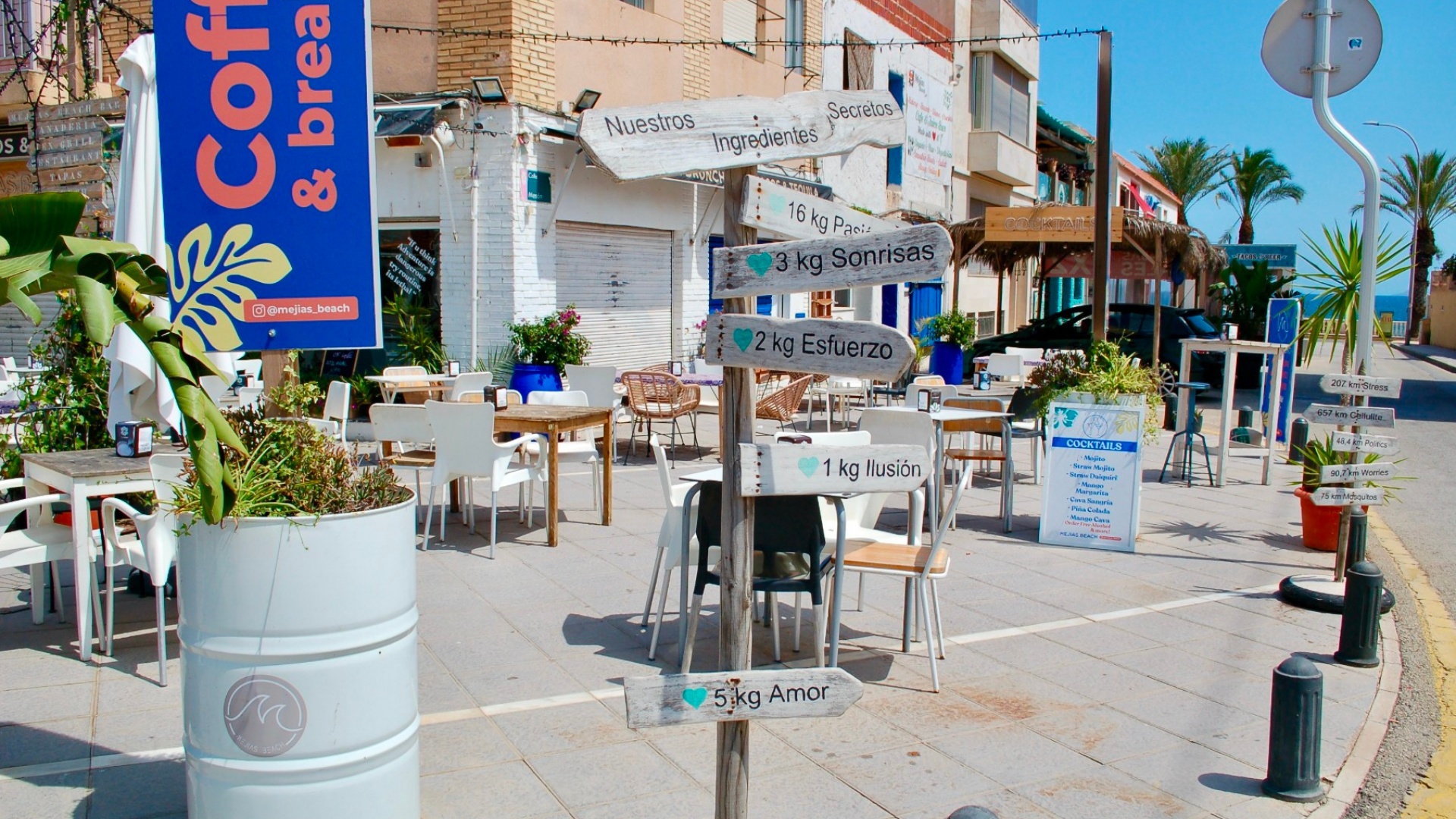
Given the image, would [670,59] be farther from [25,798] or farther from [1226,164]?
[1226,164]

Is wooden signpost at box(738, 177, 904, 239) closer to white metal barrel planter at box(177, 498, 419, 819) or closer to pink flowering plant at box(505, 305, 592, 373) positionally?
white metal barrel planter at box(177, 498, 419, 819)

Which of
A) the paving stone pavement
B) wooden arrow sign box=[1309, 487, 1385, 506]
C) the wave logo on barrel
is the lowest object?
the paving stone pavement

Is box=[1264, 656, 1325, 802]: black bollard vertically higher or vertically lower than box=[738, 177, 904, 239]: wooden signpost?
lower

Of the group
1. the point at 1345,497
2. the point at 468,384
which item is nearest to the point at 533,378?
the point at 468,384

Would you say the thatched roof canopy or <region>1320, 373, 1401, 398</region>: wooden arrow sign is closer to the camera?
<region>1320, 373, 1401, 398</region>: wooden arrow sign

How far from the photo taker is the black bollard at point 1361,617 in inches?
199

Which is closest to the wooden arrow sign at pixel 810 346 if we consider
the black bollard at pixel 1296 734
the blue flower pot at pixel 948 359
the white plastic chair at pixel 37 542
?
the black bollard at pixel 1296 734

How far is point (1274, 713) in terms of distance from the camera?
12.6 ft

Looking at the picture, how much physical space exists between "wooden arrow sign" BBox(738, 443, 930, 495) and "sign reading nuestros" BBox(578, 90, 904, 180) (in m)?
0.74

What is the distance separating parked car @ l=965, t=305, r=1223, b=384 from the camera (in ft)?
60.6

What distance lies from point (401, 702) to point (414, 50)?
33.3 ft

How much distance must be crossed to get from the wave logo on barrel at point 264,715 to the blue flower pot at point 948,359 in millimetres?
15503

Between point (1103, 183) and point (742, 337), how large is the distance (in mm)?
7992

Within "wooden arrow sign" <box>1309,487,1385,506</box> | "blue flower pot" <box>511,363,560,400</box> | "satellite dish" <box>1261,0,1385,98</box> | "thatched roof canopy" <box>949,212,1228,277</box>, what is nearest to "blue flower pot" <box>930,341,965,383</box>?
"thatched roof canopy" <box>949,212,1228,277</box>
